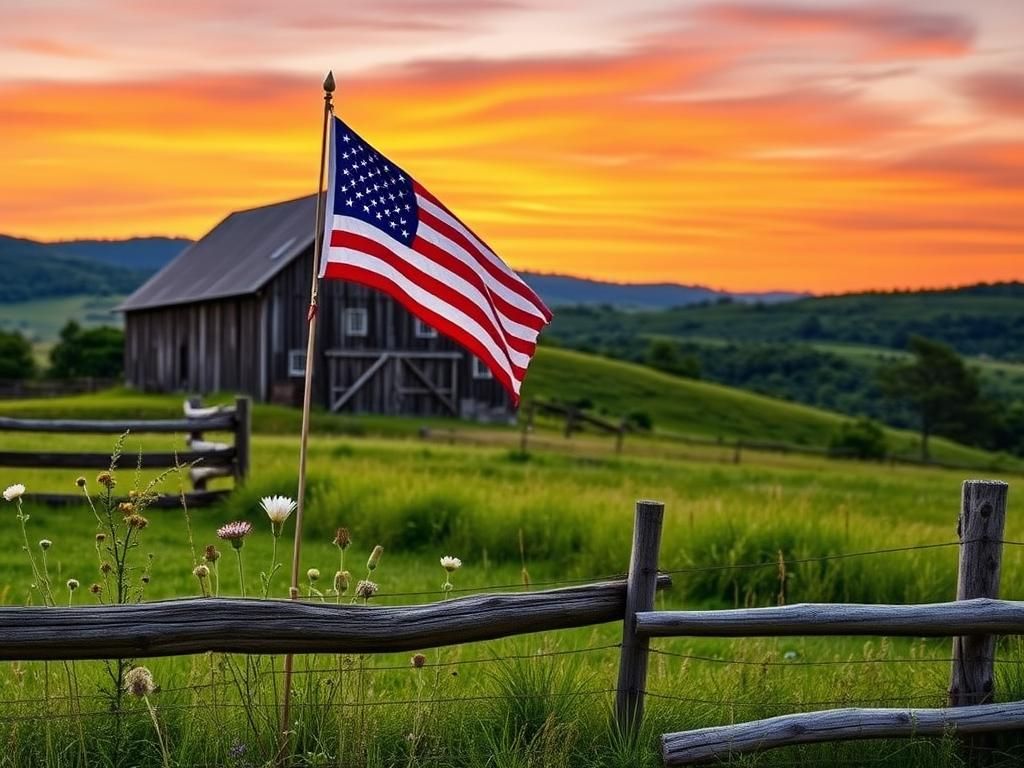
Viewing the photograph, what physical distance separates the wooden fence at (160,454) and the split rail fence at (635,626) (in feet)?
37.0

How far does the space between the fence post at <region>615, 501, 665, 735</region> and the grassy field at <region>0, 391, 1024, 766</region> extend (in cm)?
17

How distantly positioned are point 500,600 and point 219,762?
1.48 meters

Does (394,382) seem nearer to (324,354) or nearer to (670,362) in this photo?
(324,354)

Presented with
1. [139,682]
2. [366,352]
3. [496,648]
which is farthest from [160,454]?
[366,352]

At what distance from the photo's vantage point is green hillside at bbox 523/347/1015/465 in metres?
78.4

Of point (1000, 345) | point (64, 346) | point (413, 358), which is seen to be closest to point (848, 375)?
point (1000, 345)

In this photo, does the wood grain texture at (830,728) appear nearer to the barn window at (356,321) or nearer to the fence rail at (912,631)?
the fence rail at (912,631)

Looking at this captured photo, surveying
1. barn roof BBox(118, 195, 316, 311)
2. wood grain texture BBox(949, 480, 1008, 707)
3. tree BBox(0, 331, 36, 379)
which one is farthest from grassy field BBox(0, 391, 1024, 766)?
tree BBox(0, 331, 36, 379)

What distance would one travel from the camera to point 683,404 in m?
82.5

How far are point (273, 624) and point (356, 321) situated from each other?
43.0 m

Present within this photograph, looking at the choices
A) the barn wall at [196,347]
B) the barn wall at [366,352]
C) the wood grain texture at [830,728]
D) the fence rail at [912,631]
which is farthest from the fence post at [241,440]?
the barn wall at [196,347]

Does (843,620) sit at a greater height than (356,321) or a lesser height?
greater

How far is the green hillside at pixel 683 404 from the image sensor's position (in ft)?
257

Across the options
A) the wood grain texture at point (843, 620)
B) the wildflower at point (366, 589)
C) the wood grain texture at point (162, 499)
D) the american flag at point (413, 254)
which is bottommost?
the wood grain texture at point (162, 499)
